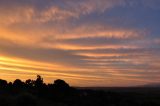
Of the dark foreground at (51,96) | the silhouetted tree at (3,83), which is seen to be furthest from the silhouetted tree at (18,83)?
the silhouetted tree at (3,83)

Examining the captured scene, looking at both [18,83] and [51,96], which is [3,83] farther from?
[51,96]

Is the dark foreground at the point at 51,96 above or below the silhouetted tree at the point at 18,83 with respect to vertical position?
below

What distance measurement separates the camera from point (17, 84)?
6762cm

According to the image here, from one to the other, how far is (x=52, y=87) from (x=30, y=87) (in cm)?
451

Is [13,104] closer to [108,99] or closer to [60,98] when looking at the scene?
[60,98]

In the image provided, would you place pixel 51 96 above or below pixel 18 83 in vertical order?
below

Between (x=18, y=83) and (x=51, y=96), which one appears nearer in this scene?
(x=51, y=96)

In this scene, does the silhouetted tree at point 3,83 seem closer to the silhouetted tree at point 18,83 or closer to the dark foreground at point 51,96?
the dark foreground at point 51,96

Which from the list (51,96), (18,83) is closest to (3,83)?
(18,83)

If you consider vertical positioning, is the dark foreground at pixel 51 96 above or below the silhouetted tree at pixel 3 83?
below

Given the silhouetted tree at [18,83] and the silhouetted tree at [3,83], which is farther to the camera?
the silhouetted tree at [18,83]

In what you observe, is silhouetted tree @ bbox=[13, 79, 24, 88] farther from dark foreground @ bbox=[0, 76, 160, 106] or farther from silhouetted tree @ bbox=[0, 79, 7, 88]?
silhouetted tree @ bbox=[0, 79, 7, 88]

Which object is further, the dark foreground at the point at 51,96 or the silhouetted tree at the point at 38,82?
the silhouetted tree at the point at 38,82

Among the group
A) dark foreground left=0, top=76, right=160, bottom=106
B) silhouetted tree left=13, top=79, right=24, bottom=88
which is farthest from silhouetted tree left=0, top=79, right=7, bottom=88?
silhouetted tree left=13, top=79, right=24, bottom=88
